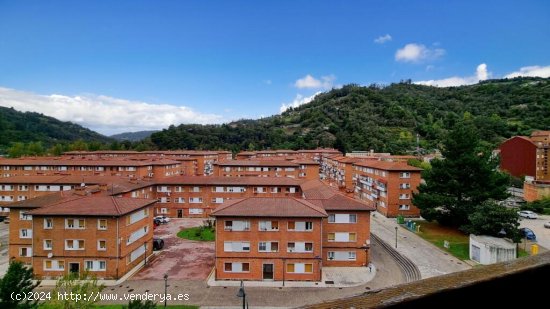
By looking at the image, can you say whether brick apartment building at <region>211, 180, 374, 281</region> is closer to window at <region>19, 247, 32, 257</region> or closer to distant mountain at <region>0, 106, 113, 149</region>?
window at <region>19, 247, 32, 257</region>

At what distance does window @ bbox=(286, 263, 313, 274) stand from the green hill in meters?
83.7

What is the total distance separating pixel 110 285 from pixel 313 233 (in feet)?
57.0

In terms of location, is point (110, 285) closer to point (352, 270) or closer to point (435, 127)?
point (352, 270)

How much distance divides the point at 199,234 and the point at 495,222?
3241 cm

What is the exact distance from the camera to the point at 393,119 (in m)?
136

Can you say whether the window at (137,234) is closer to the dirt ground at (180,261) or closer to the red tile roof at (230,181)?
the dirt ground at (180,261)

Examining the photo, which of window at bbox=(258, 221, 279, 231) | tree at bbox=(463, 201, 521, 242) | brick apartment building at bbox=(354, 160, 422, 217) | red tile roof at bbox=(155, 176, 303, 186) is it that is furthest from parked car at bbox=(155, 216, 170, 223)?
tree at bbox=(463, 201, 521, 242)

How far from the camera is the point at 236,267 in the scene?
26.5 m

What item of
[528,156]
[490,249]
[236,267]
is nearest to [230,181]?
[236,267]

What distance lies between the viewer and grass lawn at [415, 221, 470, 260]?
31.5 metres

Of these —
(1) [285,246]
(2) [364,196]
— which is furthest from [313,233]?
(2) [364,196]

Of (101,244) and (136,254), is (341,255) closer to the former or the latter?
(136,254)

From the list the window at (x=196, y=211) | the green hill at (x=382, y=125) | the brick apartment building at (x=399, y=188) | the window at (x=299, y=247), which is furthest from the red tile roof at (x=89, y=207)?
the green hill at (x=382, y=125)

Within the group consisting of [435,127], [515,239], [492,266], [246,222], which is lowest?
[515,239]
